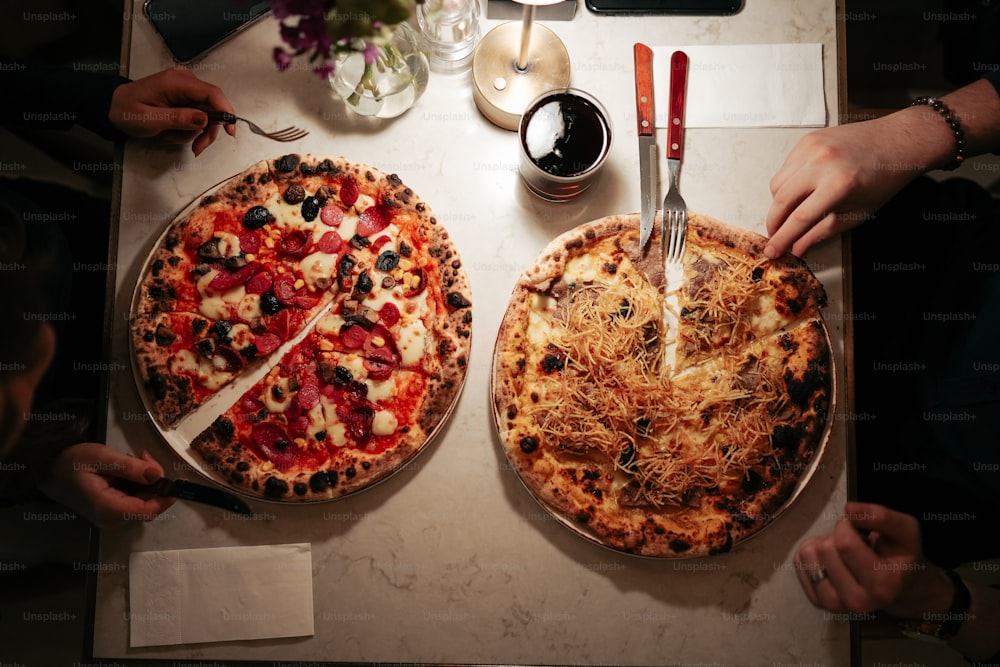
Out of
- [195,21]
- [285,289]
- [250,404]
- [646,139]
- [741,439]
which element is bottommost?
[741,439]

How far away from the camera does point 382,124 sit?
9.34ft

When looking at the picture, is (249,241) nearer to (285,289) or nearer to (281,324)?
(285,289)

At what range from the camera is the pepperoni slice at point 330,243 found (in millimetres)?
2689

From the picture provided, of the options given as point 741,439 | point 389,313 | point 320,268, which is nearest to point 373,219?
point 320,268

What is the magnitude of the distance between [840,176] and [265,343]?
7.85ft

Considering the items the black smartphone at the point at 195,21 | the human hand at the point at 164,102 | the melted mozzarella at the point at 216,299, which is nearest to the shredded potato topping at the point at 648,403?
the melted mozzarella at the point at 216,299

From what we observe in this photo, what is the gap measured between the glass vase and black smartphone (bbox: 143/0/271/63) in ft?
1.68

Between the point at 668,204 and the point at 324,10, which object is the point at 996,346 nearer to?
the point at 668,204

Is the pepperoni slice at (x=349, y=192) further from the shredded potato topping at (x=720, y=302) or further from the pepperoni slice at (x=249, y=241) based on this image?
the shredded potato topping at (x=720, y=302)

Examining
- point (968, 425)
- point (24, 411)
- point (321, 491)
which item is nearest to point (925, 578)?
point (968, 425)

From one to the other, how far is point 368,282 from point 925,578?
97.8 inches

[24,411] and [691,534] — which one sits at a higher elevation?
[24,411]

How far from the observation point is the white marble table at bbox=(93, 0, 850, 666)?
259 centimetres

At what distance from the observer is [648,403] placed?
2.48 meters
